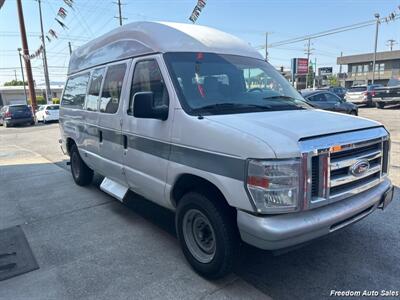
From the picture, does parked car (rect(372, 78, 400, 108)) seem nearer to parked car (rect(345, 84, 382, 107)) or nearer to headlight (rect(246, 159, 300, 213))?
parked car (rect(345, 84, 382, 107))

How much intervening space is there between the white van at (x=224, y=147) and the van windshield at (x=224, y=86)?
0.05 ft

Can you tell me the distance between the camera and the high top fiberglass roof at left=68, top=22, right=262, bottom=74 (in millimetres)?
3738

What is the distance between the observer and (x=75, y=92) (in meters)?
6.30

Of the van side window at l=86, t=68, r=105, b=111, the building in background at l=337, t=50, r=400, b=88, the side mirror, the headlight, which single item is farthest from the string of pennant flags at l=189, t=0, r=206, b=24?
the building in background at l=337, t=50, r=400, b=88

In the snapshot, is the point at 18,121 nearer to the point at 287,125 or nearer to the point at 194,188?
the point at 194,188

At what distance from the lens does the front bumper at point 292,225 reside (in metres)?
2.55

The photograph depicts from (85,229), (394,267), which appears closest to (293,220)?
(394,267)

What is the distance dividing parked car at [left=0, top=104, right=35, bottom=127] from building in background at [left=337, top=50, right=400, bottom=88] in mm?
55692

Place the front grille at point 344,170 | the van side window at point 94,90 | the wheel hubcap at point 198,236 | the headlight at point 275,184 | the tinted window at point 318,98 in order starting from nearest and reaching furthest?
the headlight at point 275,184, the front grille at point 344,170, the wheel hubcap at point 198,236, the van side window at point 94,90, the tinted window at point 318,98

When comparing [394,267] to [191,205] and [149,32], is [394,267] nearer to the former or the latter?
[191,205]

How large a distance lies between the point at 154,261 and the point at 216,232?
1038 millimetres

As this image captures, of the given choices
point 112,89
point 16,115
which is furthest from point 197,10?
point 16,115

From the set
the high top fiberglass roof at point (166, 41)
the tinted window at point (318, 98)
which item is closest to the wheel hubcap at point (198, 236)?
the high top fiberglass roof at point (166, 41)

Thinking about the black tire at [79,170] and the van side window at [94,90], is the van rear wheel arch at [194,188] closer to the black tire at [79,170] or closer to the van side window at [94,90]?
the van side window at [94,90]
